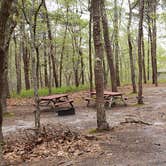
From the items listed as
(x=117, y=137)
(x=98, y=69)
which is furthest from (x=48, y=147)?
(x=98, y=69)

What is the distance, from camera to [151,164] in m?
5.38

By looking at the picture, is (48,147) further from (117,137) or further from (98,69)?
(98,69)

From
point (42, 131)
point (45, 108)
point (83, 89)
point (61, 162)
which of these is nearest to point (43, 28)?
point (83, 89)

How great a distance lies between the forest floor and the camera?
5.84 meters

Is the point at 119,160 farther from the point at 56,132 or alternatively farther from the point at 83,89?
the point at 83,89

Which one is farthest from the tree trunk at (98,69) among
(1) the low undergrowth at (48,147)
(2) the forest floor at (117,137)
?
(1) the low undergrowth at (48,147)

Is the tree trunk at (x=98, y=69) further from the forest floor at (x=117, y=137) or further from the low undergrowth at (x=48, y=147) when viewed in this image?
the low undergrowth at (x=48, y=147)

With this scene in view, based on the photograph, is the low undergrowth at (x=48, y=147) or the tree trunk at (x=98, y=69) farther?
the tree trunk at (x=98, y=69)

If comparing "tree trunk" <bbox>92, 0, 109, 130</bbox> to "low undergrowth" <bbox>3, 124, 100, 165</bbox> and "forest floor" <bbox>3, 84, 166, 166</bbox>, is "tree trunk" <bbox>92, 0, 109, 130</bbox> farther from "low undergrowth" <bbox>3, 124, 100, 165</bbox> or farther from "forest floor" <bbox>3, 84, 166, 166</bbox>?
"low undergrowth" <bbox>3, 124, 100, 165</bbox>

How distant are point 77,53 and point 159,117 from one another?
19.7 m

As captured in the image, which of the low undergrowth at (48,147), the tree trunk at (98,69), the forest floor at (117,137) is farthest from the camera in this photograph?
the tree trunk at (98,69)

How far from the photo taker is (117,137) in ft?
24.9

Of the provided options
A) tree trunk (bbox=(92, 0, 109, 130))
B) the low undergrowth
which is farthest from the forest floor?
tree trunk (bbox=(92, 0, 109, 130))

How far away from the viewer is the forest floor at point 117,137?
5.84 metres
